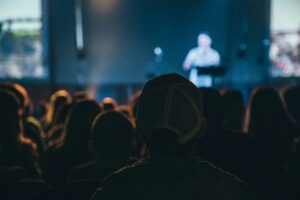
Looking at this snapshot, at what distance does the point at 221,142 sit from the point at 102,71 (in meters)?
11.5

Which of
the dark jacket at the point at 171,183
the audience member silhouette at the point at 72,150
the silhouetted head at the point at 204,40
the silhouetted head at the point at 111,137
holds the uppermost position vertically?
the silhouetted head at the point at 204,40

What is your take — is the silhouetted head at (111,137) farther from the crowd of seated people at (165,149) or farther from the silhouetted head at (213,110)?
the silhouetted head at (213,110)

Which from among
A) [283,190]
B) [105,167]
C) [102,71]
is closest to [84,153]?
[105,167]

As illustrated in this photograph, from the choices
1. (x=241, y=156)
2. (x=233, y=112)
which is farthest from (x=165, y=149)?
(x=233, y=112)

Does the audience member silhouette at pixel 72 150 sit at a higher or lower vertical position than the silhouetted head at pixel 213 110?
lower

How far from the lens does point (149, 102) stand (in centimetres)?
137

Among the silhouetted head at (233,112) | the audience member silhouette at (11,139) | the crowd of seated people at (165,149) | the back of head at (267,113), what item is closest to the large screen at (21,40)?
the crowd of seated people at (165,149)

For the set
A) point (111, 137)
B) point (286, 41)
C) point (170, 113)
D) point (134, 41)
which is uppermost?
point (134, 41)

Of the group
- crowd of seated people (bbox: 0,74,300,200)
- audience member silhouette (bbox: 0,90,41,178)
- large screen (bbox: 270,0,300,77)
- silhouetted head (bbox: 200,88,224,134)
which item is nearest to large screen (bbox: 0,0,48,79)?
large screen (bbox: 270,0,300,77)

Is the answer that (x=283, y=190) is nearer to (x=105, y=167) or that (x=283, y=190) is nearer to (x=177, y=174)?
(x=105, y=167)

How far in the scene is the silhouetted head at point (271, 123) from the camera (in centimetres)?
340

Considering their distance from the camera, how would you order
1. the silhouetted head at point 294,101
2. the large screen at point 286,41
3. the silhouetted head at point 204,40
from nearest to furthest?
1. the silhouetted head at point 294,101
2. the large screen at point 286,41
3. the silhouetted head at point 204,40

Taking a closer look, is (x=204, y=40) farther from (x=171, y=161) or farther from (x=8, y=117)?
(x=171, y=161)

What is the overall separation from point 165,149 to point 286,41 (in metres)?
13.0
